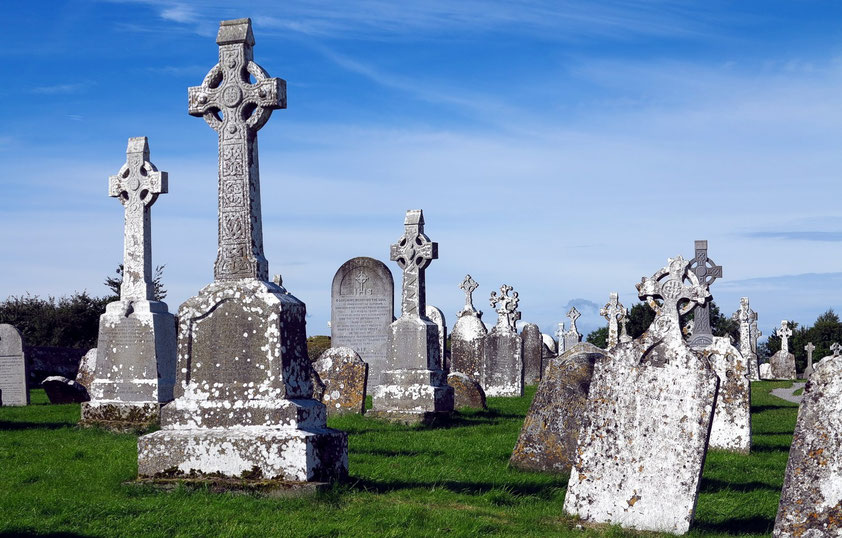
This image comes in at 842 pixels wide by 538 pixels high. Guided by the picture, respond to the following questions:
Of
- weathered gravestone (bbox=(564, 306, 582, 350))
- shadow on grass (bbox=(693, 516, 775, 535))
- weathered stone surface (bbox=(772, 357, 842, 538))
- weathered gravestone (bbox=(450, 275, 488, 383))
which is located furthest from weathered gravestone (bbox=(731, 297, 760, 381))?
weathered stone surface (bbox=(772, 357, 842, 538))

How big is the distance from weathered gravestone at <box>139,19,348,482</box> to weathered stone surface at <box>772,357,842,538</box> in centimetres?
392

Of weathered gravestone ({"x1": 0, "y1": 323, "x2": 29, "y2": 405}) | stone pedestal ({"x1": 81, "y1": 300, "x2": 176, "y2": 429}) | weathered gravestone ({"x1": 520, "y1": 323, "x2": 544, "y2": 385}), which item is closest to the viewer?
stone pedestal ({"x1": 81, "y1": 300, "x2": 176, "y2": 429})

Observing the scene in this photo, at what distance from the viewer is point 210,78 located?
9.36 meters

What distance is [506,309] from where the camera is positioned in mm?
27672

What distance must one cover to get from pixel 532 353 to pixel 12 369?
15197 mm

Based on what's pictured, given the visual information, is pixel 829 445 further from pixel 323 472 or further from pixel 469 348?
Result: pixel 469 348

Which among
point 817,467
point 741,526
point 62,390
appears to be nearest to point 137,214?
point 62,390

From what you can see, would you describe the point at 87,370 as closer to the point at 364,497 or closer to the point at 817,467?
the point at 364,497

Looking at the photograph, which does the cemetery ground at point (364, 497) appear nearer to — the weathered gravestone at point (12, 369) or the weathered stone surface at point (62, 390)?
the weathered stone surface at point (62, 390)

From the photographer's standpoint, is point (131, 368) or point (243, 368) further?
point (131, 368)

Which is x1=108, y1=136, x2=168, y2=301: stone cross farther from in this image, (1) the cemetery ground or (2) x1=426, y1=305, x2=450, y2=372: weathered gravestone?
(2) x1=426, y1=305, x2=450, y2=372: weathered gravestone

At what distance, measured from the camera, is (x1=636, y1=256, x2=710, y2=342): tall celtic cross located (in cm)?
812

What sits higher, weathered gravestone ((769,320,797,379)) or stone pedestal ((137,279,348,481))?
stone pedestal ((137,279,348,481))

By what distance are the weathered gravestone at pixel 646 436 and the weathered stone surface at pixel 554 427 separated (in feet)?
8.73
